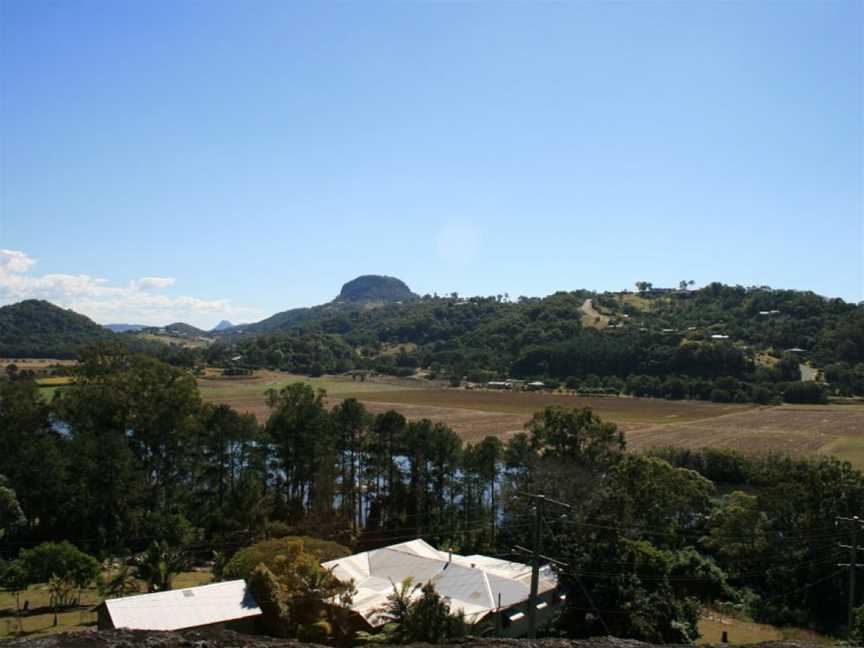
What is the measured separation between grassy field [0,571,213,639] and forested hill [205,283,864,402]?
98927 mm

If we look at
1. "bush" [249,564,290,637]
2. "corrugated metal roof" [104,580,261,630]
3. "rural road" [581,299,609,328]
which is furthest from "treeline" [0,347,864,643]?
"rural road" [581,299,609,328]

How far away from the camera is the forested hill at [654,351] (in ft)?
380

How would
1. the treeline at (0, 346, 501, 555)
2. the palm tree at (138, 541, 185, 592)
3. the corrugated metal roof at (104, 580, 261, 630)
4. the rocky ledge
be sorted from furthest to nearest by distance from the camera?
1. the treeline at (0, 346, 501, 555)
2. the palm tree at (138, 541, 185, 592)
3. the corrugated metal roof at (104, 580, 261, 630)
4. the rocky ledge

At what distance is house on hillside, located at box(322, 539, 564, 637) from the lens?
896 inches

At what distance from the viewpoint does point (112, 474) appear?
3481 cm

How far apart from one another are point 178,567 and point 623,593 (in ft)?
62.8

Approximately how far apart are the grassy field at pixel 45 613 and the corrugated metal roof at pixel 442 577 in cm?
850

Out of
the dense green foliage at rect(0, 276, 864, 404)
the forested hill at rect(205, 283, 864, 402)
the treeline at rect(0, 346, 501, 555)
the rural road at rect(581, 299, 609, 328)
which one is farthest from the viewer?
the rural road at rect(581, 299, 609, 328)

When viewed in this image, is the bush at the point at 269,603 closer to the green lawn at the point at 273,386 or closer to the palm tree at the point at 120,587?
the palm tree at the point at 120,587

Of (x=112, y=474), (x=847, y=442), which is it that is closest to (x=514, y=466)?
(x=112, y=474)

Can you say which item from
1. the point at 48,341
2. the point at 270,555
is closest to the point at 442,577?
the point at 270,555

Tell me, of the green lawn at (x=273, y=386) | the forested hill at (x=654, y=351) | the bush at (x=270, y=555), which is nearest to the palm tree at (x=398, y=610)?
the bush at (x=270, y=555)

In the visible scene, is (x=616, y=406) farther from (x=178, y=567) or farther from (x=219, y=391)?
(x=178, y=567)

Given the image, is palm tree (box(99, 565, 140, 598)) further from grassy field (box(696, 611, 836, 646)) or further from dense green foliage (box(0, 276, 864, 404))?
dense green foliage (box(0, 276, 864, 404))
